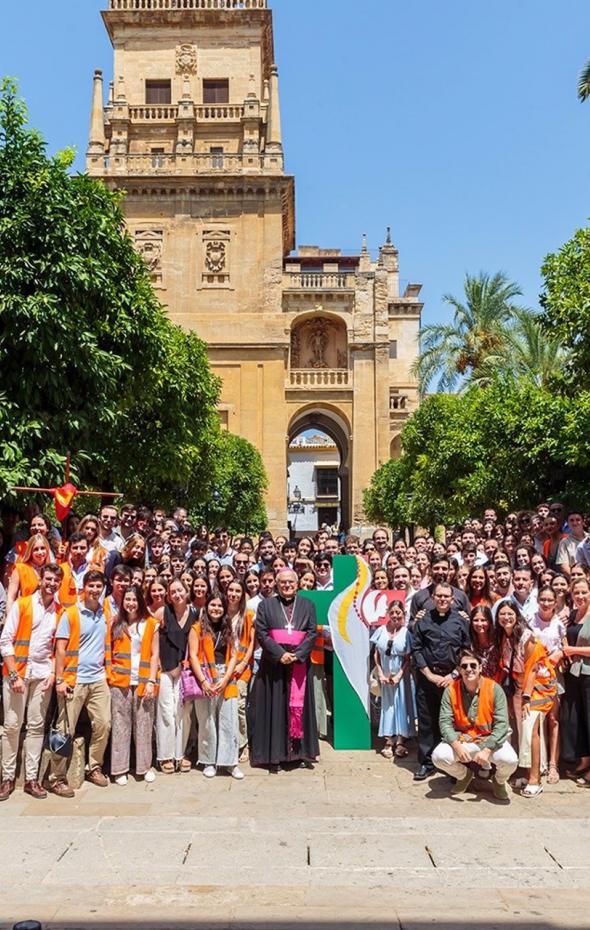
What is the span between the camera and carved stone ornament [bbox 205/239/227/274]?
3806 cm

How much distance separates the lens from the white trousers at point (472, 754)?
652 cm

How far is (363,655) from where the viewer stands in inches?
320

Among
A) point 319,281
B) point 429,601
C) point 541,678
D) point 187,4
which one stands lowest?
point 541,678

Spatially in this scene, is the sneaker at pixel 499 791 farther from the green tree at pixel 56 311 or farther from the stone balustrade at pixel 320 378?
the stone balustrade at pixel 320 378

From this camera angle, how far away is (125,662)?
7.30 m

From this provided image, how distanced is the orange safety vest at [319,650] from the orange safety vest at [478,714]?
1.84 meters

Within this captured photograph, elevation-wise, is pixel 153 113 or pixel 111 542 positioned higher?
pixel 153 113

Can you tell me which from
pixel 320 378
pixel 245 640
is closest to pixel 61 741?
pixel 245 640

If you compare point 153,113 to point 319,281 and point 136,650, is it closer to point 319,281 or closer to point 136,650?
point 319,281

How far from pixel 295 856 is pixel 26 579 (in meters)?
3.36

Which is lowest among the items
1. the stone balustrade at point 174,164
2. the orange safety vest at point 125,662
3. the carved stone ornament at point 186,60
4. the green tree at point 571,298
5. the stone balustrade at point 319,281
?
the orange safety vest at point 125,662

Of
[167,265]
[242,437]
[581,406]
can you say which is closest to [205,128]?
[167,265]

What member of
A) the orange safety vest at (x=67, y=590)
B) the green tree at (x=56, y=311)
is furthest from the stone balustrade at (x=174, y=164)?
the orange safety vest at (x=67, y=590)

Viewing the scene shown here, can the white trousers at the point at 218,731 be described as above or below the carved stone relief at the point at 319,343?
below
